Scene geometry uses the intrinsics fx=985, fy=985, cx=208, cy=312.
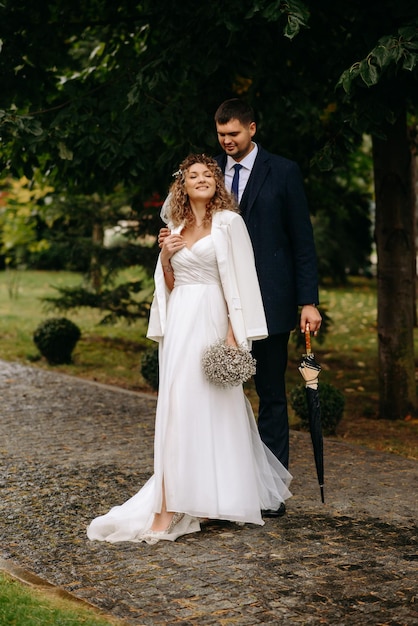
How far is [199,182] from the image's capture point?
552cm

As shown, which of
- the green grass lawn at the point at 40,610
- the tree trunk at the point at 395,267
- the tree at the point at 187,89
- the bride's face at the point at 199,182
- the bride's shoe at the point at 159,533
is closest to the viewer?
the green grass lawn at the point at 40,610

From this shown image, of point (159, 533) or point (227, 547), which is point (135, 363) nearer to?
point (159, 533)

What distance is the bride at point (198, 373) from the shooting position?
5430mm

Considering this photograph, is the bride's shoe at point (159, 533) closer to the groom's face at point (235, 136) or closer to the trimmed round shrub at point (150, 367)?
the groom's face at point (235, 136)

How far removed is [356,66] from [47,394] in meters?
5.34

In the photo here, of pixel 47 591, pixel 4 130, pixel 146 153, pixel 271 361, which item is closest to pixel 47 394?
pixel 146 153

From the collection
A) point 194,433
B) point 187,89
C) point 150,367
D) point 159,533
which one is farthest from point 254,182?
point 150,367

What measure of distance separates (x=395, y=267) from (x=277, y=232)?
373 cm

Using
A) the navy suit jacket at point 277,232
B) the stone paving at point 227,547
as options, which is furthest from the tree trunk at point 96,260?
the navy suit jacket at point 277,232

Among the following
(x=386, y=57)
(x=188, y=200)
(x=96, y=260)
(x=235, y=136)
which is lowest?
(x=188, y=200)

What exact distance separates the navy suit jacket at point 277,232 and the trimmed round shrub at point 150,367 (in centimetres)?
494

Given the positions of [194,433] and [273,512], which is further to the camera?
[273,512]

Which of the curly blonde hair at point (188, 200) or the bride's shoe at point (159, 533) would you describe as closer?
the bride's shoe at point (159, 533)

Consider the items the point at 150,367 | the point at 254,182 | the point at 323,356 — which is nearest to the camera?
the point at 254,182
